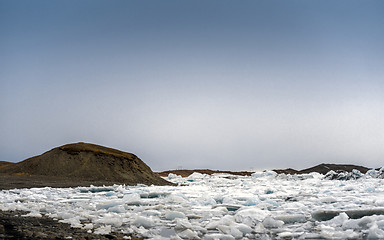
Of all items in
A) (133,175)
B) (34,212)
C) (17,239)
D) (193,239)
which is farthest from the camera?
(133,175)

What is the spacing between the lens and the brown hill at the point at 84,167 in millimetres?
11305

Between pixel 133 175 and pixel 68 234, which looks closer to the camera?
pixel 68 234

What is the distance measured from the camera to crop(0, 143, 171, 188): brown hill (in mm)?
11305

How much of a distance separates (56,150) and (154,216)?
9.90 metres

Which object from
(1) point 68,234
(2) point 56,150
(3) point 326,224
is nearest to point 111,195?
(1) point 68,234

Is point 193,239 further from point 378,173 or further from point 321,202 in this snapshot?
point 378,173

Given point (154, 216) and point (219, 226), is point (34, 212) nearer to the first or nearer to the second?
point (154, 216)

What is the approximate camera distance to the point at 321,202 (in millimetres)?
5285

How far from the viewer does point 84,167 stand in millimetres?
11734

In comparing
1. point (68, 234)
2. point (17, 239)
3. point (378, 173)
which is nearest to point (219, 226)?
point (68, 234)

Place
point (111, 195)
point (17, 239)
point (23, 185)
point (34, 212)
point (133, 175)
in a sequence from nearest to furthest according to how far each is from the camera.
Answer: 1. point (17, 239)
2. point (34, 212)
3. point (111, 195)
4. point (23, 185)
5. point (133, 175)

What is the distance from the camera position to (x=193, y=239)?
2.84 meters

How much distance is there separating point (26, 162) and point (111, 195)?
23.9ft

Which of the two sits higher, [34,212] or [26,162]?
[26,162]
